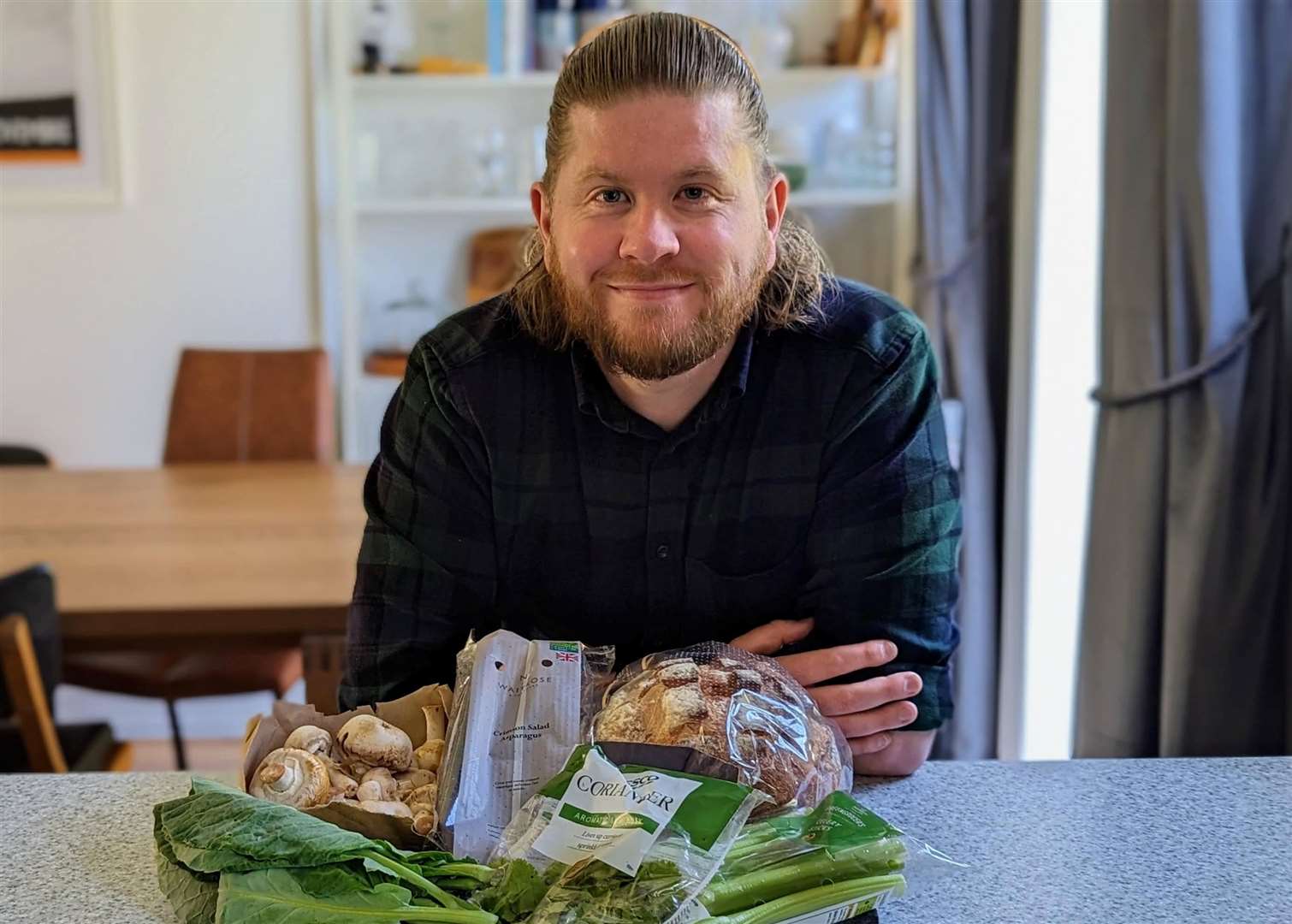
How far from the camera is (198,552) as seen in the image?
210cm

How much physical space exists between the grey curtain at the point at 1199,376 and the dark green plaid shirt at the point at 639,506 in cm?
58

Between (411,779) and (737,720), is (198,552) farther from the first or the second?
(737,720)

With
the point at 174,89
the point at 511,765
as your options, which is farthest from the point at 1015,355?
the point at 174,89

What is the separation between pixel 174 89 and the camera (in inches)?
134

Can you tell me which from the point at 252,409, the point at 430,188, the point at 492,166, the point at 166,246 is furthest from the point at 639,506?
the point at 166,246

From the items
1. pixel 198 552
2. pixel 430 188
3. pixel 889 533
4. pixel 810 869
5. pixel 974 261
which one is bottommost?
pixel 198 552

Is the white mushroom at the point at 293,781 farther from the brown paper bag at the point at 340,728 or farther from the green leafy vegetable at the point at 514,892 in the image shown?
the green leafy vegetable at the point at 514,892

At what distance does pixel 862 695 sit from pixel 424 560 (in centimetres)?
45

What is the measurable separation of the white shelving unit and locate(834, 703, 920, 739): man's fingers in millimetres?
2281

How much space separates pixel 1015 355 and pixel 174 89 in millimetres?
2327

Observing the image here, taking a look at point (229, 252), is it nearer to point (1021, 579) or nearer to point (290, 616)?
point (290, 616)

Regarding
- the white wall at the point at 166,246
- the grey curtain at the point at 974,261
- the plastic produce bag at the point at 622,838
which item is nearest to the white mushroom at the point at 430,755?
the plastic produce bag at the point at 622,838

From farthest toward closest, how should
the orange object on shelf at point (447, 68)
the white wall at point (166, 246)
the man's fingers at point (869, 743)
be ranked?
the white wall at point (166, 246), the orange object on shelf at point (447, 68), the man's fingers at point (869, 743)

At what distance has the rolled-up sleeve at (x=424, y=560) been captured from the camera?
1.25 m
